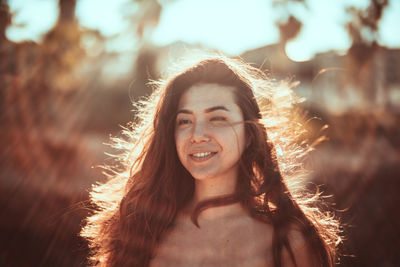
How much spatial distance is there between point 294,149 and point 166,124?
1.15m

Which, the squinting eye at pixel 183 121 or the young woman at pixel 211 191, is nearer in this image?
the young woman at pixel 211 191

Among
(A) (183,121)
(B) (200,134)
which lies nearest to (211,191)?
(B) (200,134)

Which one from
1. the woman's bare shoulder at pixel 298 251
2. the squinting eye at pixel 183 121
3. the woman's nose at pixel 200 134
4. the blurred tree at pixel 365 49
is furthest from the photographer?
the blurred tree at pixel 365 49

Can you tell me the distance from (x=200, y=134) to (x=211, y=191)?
0.45 meters

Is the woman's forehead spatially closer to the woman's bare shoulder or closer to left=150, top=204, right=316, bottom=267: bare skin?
left=150, top=204, right=316, bottom=267: bare skin

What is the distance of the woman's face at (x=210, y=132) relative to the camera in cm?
250

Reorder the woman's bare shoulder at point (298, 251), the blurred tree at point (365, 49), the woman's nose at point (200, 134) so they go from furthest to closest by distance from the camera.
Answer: the blurred tree at point (365, 49)
the woman's nose at point (200, 134)
the woman's bare shoulder at point (298, 251)

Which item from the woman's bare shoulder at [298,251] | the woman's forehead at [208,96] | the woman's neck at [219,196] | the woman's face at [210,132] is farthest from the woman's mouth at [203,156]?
the woman's bare shoulder at [298,251]

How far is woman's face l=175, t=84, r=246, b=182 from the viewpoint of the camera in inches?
98.5

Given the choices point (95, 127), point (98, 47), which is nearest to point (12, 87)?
point (95, 127)

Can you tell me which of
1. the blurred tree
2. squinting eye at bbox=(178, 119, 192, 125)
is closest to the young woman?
squinting eye at bbox=(178, 119, 192, 125)

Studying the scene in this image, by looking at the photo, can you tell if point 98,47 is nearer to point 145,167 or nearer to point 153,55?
point 153,55

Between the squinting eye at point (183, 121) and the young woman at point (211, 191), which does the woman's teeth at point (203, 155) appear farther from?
the squinting eye at point (183, 121)

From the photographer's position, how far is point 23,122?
381 inches
